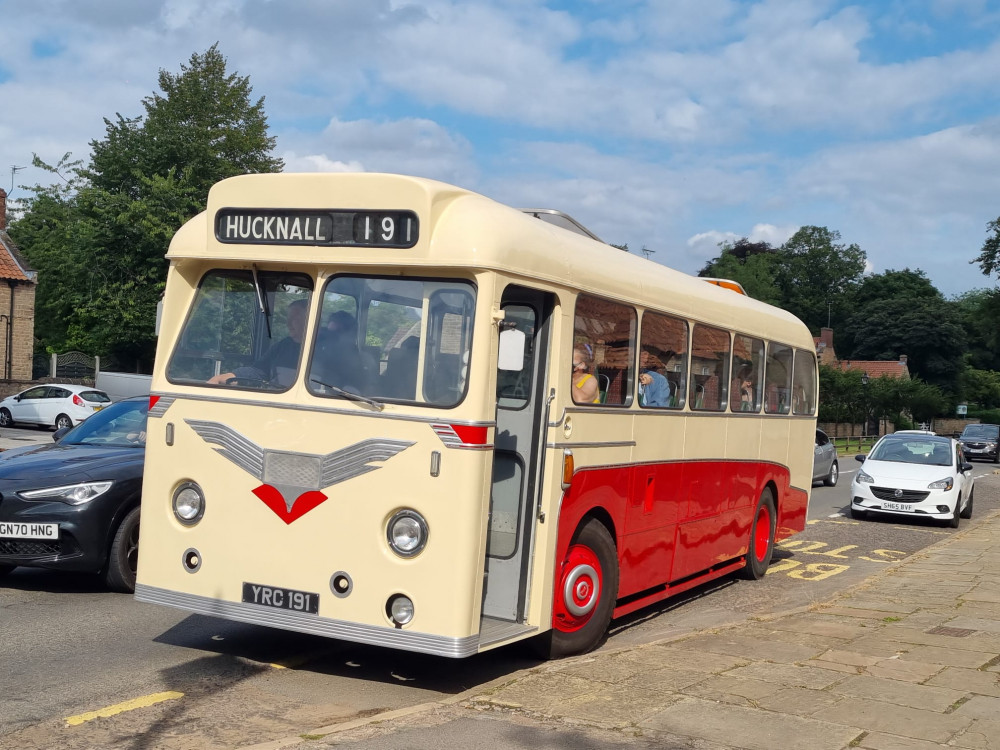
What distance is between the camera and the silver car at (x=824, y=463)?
2820cm

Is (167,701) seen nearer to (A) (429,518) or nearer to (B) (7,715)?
(B) (7,715)

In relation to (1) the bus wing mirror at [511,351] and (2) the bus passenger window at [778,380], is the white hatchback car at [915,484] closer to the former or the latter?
(2) the bus passenger window at [778,380]

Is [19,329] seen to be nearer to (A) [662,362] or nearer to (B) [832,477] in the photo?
(B) [832,477]

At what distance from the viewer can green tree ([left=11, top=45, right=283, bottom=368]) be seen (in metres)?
42.8

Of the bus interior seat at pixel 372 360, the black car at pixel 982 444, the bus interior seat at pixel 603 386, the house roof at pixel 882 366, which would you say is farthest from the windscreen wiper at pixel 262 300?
the house roof at pixel 882 366

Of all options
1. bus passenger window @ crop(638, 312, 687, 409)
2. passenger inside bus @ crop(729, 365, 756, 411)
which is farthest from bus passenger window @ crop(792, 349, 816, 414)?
bus passenger window @ crop(638, 312, 687, 409)

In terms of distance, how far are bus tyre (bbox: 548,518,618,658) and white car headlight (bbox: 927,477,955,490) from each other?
543 inches

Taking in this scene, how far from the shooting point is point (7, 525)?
8922 millimetres

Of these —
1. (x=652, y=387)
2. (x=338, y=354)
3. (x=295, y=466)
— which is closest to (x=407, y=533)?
(x=295, y=466)

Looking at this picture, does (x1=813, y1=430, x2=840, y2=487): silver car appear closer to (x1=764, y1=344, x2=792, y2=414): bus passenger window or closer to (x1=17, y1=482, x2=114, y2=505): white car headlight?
(x1=764, y1=344, x2=792, y2=414): bus passenger window

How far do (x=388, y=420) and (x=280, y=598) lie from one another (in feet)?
4.20

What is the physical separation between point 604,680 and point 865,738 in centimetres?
165

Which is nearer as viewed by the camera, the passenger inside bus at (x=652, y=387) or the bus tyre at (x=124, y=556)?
the passenger inside bus at (x=652, y=387)

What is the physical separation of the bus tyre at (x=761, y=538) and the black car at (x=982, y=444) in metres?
40.3
